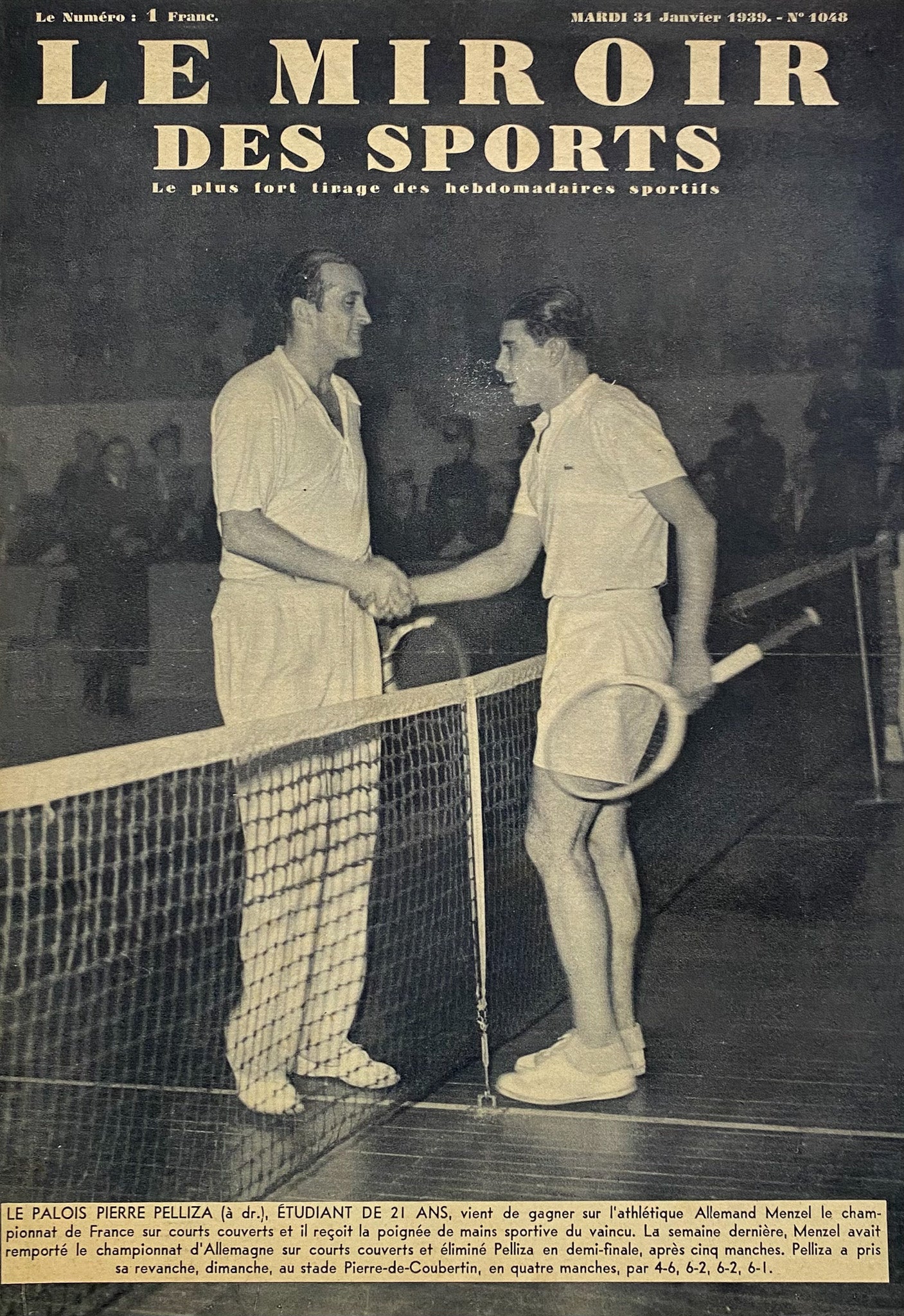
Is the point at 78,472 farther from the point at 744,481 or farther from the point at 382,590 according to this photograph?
the point at 744,481

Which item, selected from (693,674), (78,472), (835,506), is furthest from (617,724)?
(78,472)

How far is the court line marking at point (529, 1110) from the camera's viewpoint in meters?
2.58

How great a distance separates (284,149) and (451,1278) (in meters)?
2.47

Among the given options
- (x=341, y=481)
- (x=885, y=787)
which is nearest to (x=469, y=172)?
(x=341, y=481)

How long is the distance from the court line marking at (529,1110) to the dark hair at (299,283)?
1666 millimetres

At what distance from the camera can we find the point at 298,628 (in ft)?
8.61

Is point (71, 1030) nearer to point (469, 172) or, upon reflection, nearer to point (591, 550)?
point (591, 550)

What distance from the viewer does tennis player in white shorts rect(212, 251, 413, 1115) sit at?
2.60m

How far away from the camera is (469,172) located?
264 cm

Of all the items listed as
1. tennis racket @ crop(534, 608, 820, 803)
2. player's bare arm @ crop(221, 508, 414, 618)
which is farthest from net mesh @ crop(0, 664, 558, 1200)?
player's bare arm @ crop(221, 508, 414, 618)

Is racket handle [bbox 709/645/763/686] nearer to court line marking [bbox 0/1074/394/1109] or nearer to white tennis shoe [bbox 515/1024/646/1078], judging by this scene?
white tennis shoe [bbox 515/1024/646/1078]

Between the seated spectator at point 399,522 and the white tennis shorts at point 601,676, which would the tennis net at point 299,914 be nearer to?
the white tennis shorts at point 601,676

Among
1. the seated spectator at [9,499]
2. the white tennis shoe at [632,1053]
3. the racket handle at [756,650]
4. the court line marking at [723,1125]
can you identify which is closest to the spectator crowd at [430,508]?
the seated spectator at [9,499]

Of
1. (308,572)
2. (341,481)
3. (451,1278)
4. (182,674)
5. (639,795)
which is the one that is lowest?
(451,1278)
